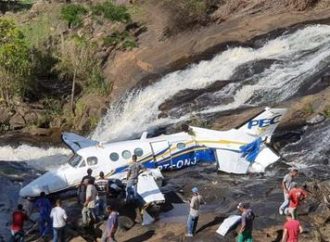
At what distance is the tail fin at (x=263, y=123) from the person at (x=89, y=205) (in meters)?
Result: 7.87

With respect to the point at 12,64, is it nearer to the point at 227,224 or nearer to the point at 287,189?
the point at 287,189

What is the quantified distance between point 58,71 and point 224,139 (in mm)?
18935

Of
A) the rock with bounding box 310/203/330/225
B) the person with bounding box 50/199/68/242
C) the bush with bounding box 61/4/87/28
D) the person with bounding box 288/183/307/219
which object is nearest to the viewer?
the person with bounding box 50/199/68/242

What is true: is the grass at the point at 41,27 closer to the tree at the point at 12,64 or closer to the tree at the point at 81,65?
the tree at the point at 81,65

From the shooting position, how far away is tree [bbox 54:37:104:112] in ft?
122

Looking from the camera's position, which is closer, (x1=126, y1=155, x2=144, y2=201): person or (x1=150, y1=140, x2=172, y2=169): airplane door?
(x1=126, y1=155, x2=144, y2=201): person

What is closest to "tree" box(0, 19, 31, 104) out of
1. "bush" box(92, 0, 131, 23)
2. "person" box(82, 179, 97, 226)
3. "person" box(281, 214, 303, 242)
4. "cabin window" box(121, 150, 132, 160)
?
"bush" box(92, 0, 131, 23)

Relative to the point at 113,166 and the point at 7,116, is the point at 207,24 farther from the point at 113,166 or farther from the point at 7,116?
the point at 113,166

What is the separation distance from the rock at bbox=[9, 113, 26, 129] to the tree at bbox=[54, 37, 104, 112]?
3.15 m

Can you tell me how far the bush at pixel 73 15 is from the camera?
4550cm

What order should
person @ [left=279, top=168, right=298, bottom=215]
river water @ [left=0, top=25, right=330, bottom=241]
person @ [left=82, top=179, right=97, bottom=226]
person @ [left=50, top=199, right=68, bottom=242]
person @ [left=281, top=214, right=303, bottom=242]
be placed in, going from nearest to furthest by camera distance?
1. person @ [left=281, top=214, right=303, bottom=242]
2. person @ [left=50, top=199, right=68, bottom=242]
3. person @ [left=279, top=168, right=298, bottom=215]
4. person @ [left=82, top=179, right=97, bottom=226]
5. river water @ [left=0, top=25, right=330, bottom=241]

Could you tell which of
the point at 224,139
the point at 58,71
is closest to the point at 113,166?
the point at 224,139

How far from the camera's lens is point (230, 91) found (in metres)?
31.2

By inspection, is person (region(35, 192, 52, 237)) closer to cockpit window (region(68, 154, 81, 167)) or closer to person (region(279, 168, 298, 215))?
cockpit window (region(68, 154, 81, 167))
